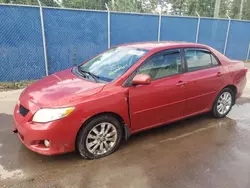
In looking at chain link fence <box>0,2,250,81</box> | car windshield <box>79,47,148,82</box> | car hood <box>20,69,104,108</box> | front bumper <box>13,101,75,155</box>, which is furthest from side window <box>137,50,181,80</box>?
chain link fence <box>0,2,250,81</box>

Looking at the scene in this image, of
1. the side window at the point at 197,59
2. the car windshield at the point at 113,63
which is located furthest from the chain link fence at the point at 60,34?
the side window at the point at 197,59

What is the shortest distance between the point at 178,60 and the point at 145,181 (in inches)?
83.7

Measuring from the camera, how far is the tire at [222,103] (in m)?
4.66

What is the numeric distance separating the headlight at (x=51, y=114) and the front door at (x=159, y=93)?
0.96 m

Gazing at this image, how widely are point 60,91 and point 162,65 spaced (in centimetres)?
169

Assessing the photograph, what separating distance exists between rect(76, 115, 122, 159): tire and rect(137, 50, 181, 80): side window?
0.91m

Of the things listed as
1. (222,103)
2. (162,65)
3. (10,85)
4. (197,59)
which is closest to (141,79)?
(162,65)

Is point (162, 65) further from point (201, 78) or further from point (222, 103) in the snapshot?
point (222, 103)

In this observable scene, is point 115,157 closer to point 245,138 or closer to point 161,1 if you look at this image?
point 245,138

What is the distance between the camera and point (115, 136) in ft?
11.1

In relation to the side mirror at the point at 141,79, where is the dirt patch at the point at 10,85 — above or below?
below

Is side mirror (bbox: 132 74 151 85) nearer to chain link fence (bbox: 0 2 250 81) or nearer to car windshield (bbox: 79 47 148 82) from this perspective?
car windshield (bbox: 79 47 148 82)

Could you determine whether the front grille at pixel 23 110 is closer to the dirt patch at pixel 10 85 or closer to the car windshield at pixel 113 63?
the car windshield at pixel 113 63

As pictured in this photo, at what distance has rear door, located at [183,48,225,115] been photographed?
4055mm
